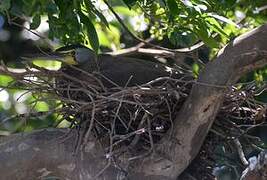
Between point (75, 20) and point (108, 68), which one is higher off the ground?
point (75, 20)

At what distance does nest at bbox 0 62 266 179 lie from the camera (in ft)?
9.20

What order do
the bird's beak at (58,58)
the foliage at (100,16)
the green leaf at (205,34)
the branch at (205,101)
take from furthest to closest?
the bird's beak at (58,58) → the green leaf at (205,34) → the foliage at (100,16) → the branch at (205,101)

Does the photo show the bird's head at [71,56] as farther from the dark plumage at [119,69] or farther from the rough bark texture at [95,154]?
the rough bark texture at [95,154]

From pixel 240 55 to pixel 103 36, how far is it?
220cm

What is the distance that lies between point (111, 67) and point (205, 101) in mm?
559

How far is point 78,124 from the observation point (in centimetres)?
289

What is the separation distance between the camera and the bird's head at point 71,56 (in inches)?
127

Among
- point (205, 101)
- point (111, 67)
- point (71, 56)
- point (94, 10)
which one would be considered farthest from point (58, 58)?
point (205, 101)

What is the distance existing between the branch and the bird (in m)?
0.27

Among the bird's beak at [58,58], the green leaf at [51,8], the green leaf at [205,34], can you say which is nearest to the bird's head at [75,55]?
the bird's beak at [58,58]

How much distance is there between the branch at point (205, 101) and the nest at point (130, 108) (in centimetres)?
5

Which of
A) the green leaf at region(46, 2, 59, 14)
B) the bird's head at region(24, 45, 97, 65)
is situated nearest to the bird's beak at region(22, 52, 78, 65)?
the bird's head at region(24, 45, 97, 65)

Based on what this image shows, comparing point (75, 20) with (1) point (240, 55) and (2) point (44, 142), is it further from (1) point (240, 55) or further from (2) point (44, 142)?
(1) point (240, 55)

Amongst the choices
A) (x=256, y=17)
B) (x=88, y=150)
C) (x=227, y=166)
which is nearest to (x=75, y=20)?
(x=88, y=150)
